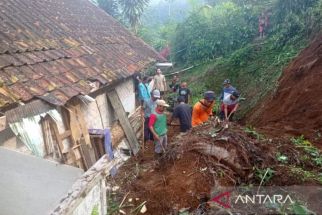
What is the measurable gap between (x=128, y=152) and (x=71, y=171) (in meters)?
4.38

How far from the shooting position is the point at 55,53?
5.98 meters

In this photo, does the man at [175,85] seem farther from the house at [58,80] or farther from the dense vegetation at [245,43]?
the house at [58,80]

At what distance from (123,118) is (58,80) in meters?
3.23

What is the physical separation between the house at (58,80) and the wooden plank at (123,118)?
26 millimetres

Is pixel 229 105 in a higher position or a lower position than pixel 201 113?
lower

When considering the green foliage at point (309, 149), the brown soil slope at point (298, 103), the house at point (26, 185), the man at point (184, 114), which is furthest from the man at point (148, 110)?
the house at point (26, 185)

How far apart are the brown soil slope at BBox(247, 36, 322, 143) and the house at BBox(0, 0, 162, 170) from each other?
357 centimetres

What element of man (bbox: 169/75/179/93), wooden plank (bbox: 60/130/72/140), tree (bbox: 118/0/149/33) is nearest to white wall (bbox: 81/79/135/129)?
wooden plank (bbox: 60/130/72/140)

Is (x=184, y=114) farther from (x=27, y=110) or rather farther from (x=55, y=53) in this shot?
(x=27, y=110)

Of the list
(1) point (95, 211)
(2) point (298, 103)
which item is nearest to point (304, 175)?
(1) point (95, 211)

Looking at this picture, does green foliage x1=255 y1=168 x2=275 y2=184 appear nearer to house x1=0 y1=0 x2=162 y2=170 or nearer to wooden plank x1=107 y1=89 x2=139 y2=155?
house x1=0 y1=0 x2=162 y2=170

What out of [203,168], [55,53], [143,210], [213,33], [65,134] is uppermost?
[55,53]

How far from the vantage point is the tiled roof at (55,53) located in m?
4.57

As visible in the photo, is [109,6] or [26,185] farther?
[109,6]
